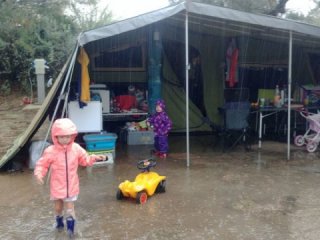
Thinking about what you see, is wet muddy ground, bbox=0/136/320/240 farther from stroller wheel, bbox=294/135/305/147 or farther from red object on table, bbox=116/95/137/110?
red object on table, bbox=116/95/137/110

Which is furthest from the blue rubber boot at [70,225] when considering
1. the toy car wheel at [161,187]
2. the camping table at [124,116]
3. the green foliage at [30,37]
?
the green foliage at [30,37]

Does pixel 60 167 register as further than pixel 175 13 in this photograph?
No

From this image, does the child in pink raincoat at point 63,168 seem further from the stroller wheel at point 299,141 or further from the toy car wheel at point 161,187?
the stroller wheel at point 299,141

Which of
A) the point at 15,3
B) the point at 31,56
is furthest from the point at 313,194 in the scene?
the point at 15,3

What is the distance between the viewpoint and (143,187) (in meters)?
4.74

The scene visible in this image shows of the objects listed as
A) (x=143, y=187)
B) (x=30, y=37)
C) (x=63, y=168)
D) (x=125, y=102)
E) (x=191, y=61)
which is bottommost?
(x=143, y=187)

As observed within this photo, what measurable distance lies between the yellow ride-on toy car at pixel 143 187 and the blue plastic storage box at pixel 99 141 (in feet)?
5.79

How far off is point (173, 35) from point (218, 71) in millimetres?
1282

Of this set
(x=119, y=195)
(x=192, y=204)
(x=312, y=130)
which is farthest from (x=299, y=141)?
(x=119, y=195)

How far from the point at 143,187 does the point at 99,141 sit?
202 centimetres

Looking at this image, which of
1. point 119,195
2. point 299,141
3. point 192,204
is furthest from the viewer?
point 299,141

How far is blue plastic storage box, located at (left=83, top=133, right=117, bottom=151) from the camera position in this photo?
6520mm

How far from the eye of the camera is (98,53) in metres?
8.50

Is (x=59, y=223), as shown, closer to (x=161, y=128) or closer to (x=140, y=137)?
(x=161, y=128)
